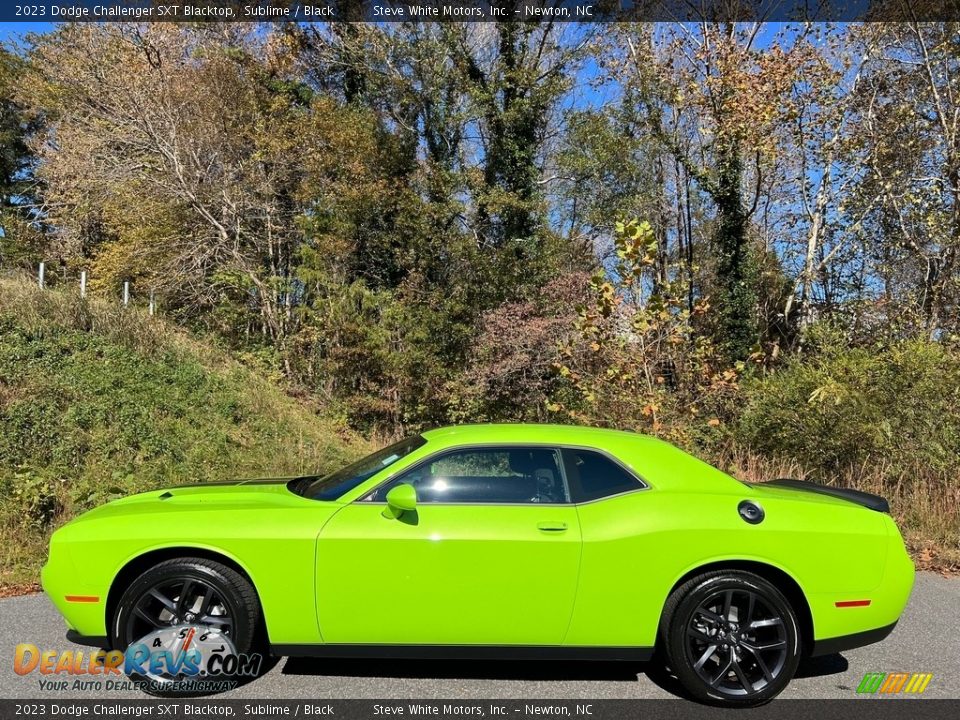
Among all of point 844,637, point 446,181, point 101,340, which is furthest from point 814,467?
point 101,340

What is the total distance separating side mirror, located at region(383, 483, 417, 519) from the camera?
316 cm

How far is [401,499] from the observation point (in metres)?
3.16

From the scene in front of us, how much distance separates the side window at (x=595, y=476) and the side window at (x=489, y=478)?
7 centimetres

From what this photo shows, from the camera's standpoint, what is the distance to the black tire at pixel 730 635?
127 inches

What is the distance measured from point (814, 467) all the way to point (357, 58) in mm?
16280

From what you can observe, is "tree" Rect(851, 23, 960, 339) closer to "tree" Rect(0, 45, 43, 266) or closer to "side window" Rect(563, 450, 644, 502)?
"side window" Rect(563, 450, 644, 502)

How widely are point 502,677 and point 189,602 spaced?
171 cm

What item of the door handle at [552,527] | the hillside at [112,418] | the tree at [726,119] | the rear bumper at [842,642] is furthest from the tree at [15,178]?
the rear bumper at [842,642]

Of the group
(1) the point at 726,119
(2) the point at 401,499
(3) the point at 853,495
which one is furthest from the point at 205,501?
(1) the point at 726,119

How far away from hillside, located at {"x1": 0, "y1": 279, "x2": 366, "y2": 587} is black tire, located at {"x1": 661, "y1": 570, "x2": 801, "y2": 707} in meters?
4.94

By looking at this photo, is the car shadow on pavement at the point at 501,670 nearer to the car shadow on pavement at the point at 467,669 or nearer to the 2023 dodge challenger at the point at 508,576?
the car shadow on pavement at the point at 467,669

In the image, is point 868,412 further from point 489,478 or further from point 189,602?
point 189,602

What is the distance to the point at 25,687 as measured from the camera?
326cm

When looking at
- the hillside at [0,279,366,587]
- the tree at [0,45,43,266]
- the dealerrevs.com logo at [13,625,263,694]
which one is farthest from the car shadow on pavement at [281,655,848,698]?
the tree at [0,45,43,266]
